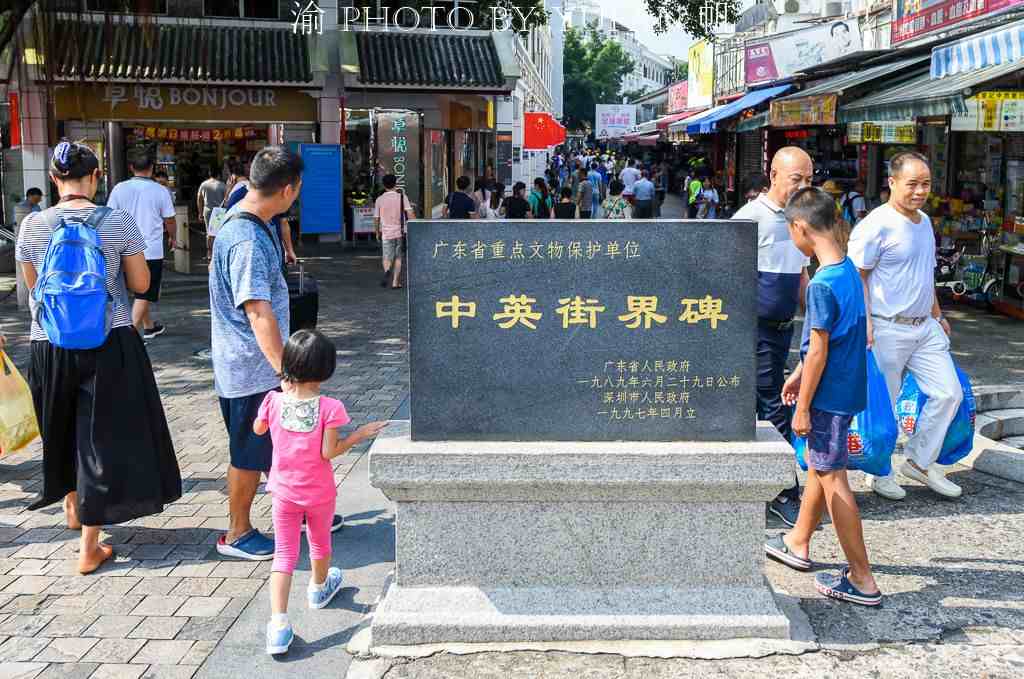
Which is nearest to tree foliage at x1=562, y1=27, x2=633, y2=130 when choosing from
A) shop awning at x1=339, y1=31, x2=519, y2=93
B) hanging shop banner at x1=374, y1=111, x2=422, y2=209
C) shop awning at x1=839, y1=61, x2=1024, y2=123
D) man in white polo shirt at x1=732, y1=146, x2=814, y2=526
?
hanging shop banner at x1=374, y1=111, x2=422, y2=209

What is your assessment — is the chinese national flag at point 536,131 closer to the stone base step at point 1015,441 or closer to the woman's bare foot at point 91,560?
the stone base step at point 1015,441

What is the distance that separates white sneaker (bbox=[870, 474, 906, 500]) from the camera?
5980 mm

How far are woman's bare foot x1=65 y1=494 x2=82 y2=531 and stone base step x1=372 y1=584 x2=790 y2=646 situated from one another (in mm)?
2069

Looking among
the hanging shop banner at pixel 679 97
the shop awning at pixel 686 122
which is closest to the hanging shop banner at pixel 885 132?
the shop awning at pixel 686 122

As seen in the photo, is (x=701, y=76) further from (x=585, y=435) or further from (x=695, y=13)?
(x=585, y=435)

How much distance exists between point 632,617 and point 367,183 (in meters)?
18.7

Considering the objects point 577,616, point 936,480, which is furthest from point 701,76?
point 577,616

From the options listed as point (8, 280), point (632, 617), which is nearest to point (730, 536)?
point (632, 617)

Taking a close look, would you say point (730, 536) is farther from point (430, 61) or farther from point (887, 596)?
point (430, 61)

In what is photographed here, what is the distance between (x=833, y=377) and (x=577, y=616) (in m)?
1.42

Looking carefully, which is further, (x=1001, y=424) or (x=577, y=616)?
(x=1001, y=424)

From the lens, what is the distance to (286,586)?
4.09 metres

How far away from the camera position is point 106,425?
4891 mm
